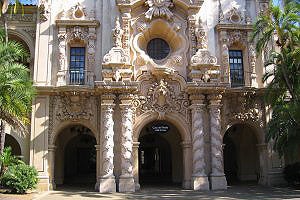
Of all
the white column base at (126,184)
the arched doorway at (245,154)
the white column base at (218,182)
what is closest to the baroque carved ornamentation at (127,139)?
the white column base at (126,184)

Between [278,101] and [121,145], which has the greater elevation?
[278,101]

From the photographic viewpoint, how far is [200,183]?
903 inches

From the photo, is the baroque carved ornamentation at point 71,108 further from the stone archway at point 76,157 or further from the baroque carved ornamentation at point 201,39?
the baroque carved ornamentation at point 201,39

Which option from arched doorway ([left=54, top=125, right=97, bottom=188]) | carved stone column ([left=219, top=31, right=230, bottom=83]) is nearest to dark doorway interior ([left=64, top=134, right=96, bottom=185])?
arched doorway ([left=54, top=125, right=97, bottom=188])

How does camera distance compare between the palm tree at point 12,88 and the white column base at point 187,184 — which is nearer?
the palm tree at point 12,88

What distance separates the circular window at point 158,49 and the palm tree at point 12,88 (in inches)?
366

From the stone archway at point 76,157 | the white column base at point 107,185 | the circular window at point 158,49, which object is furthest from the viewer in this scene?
the stone archway at point 76,157

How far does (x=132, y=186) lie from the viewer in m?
22.5

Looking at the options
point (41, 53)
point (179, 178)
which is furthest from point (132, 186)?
point (41, 53)

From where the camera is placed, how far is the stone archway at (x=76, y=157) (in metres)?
27.5

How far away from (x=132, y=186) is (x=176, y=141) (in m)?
7.07

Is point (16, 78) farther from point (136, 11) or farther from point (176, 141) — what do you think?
point (176, 141)

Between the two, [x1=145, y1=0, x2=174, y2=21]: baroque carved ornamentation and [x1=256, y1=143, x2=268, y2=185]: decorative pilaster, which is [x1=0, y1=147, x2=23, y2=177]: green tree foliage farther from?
[x1=256, y1=143, x2=268, y2=185]: decorative pilaster

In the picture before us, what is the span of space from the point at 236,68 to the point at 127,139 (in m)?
9.29
